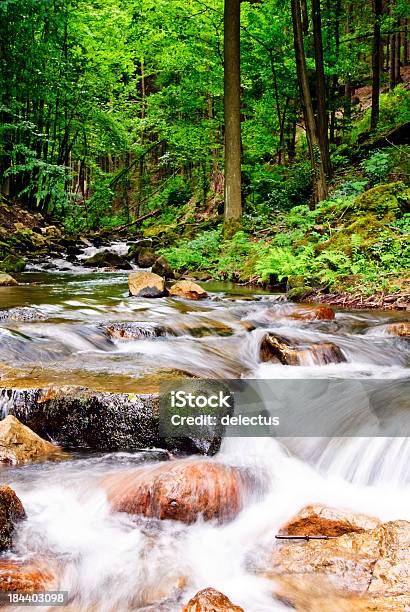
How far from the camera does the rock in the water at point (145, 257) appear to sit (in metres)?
14.8

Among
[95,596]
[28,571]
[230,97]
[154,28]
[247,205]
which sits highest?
[154,28]

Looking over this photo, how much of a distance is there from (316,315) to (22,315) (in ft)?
13.2

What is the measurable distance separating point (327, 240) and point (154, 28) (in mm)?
11624

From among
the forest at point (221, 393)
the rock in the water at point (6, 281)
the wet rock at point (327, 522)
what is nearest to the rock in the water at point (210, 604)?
the forest at point (221, 393)

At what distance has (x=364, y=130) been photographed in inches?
810

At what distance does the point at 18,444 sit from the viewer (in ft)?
12.2

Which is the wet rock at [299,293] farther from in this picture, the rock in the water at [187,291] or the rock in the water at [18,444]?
the rock in the water at [18,444]

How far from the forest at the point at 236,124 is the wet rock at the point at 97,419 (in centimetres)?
581

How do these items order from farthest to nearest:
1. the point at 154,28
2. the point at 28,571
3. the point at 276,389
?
the point at 154,28
the point at 276,389
the point at 28,571

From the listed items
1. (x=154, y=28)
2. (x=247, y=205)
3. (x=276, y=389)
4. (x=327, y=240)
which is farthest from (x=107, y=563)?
(x=154, y=28)

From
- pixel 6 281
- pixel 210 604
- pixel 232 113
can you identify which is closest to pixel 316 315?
pixel 210 604

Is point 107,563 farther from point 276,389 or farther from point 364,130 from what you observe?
point 364,130

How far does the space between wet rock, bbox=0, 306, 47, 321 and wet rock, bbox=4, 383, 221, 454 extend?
2.55 m

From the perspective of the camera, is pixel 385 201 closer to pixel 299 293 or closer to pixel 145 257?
pixel 299 293
